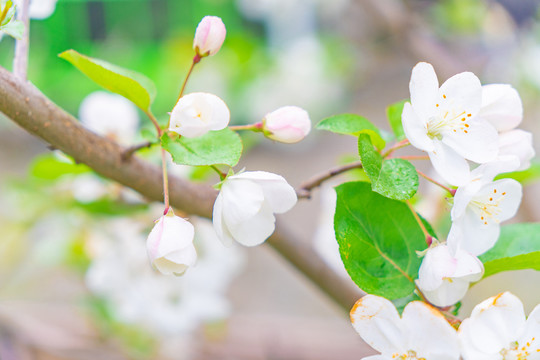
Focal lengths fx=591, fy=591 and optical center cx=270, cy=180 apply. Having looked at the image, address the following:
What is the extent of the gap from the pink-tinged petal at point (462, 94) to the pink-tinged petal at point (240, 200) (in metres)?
0.11

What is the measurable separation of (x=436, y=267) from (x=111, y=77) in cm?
21

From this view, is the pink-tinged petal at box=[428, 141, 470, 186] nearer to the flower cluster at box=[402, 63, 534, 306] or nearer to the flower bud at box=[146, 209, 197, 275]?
the flower cluster at box=[402, 63, 534, 306]

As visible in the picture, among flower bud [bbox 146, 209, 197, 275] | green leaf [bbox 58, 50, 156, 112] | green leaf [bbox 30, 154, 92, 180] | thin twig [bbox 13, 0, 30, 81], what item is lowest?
flower bud [bbox 146, 209, 197, 275]

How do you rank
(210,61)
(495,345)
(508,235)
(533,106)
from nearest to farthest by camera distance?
(495,345)
(508,235)
(533,106)
(210,61)

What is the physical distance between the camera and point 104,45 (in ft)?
7.81

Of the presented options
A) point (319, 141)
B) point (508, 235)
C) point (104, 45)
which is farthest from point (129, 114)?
point (104, 45)

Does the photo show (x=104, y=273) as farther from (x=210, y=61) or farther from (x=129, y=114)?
(x=210, y=61)

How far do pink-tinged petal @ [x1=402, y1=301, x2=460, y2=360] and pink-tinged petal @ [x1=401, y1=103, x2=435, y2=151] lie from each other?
0.26 ft

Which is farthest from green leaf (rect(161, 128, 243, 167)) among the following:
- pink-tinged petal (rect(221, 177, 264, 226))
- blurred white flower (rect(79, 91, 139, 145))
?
blurred white flower (rect(79, 91, 139, 145))

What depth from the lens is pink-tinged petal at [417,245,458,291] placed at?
0.30 metres

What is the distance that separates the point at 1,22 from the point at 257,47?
188 centimetres

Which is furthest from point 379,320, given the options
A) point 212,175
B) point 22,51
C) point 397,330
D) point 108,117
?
point 212,175

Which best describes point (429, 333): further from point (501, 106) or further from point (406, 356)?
point (501, 106)

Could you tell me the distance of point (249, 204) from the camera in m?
0.30
